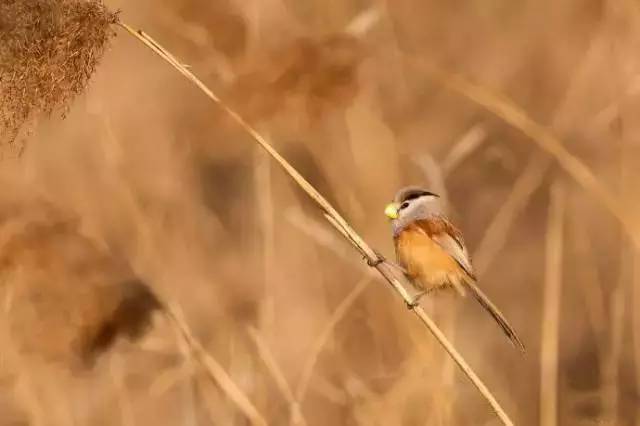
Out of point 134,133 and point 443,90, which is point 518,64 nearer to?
point 443,90

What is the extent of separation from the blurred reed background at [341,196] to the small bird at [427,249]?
8.7 inches

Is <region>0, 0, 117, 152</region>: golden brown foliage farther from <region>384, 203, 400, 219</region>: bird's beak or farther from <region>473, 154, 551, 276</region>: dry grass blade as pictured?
<region>473, 154, 551, 276</region>: dry grass blade

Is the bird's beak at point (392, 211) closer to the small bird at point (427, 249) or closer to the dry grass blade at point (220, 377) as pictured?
the small bird at point (427, 249)

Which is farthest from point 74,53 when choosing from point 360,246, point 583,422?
point 583,422

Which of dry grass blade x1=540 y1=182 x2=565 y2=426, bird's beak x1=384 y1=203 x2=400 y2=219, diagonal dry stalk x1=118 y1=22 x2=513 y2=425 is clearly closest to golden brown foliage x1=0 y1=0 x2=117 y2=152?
diagonal dry stalk x1=118 y1=22 x2=513 y2=425

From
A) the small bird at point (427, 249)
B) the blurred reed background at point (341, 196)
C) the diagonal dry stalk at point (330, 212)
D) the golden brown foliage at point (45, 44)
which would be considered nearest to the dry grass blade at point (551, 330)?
the blurred reed background at point (341, 196)

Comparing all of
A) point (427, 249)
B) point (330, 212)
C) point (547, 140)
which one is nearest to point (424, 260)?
point (427, 249)

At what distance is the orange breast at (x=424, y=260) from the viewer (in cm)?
88

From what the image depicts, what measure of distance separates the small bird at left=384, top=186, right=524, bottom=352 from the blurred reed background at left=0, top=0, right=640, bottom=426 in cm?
22

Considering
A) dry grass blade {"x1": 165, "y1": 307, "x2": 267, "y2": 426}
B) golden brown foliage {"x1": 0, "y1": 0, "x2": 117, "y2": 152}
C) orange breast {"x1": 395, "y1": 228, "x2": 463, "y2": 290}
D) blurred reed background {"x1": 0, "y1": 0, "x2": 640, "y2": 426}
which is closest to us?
golden brown foliage {"x1": 0, "y1": 0, "x2": 117, "y2": 152}

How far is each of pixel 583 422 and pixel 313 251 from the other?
46 centimetres

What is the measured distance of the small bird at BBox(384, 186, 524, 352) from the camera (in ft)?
2.89

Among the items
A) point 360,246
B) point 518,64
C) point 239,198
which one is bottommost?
point 360,246

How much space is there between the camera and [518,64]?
1285 millimetres
